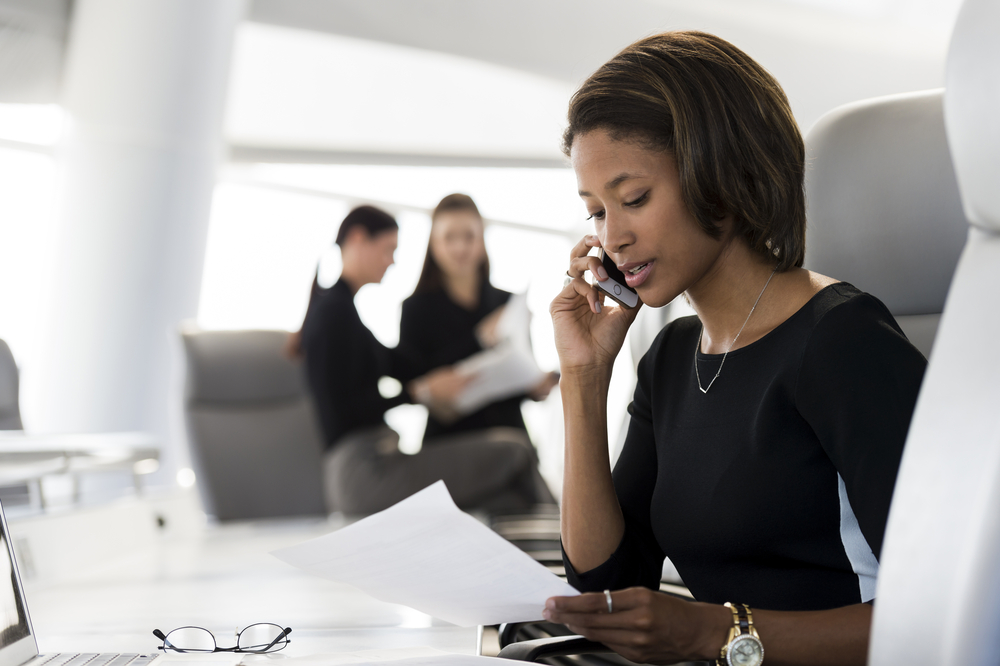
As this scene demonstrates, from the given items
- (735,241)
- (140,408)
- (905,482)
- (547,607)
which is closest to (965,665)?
(905,482)

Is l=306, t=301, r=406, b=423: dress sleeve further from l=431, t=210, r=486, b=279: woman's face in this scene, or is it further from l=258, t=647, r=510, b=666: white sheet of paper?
l=258, t=647, r=510, b=666: white sheet of paper

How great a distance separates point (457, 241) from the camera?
8.79ft

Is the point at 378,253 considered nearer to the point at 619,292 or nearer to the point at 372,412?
the point at 372,412

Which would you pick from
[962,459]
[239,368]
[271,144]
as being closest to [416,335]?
[239,368]

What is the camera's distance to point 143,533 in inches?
65.7

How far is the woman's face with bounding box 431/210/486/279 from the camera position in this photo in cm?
267

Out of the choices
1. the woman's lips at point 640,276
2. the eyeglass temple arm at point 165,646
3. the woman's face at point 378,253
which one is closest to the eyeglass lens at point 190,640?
the eyeglass temple arm at point 165,646

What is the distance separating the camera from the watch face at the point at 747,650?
0.65 metres

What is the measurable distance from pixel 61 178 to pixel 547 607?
358cm

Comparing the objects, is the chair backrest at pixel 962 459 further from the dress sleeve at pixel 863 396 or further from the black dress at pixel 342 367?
the black dress at pixel 342 367

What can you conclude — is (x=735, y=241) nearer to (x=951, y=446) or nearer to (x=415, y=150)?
(x=951, y=446)

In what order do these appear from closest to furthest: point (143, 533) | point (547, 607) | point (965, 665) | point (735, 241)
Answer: point (965, 665)
point (547, 607)
point (735, 241)
point (143, 533)

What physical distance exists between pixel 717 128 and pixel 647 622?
0.47 metres

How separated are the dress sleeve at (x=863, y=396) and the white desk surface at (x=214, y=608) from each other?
393mm
